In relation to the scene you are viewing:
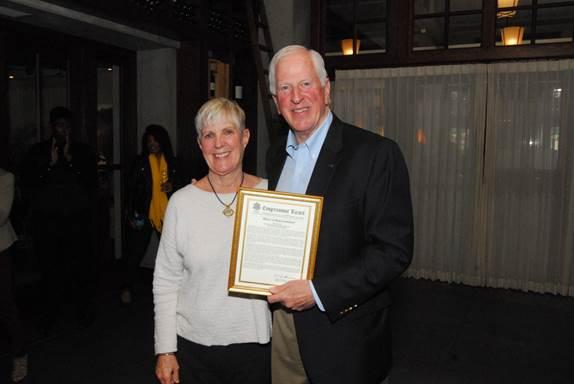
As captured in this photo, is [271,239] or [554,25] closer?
[271,239]

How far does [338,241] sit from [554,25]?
4.95 metres

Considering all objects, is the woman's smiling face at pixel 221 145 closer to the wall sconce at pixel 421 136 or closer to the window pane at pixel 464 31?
the wall sconce at pixel 421 136

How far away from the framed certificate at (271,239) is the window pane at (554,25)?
4889mm

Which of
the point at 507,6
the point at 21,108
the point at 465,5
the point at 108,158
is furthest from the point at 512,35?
the point at 21,108

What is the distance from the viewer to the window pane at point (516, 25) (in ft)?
17.1

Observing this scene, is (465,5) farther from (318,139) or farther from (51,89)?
(318,139)

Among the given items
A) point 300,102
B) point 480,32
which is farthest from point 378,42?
point 300,102

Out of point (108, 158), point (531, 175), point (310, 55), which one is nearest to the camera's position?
point (310, 55)

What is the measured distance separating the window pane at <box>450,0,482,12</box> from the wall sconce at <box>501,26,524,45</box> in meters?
0.41

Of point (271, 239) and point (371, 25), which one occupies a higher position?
point (371, 25)

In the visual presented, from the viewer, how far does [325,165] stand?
1437 mm

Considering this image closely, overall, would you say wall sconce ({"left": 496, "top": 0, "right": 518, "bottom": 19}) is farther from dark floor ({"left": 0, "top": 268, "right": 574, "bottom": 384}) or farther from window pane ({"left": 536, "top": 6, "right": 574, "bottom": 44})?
dark floor ({"left": 0, "top": 268, "right": 574, "bottom": 384})

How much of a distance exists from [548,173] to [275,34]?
136 inches

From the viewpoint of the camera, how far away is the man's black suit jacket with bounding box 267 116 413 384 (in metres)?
1.34
